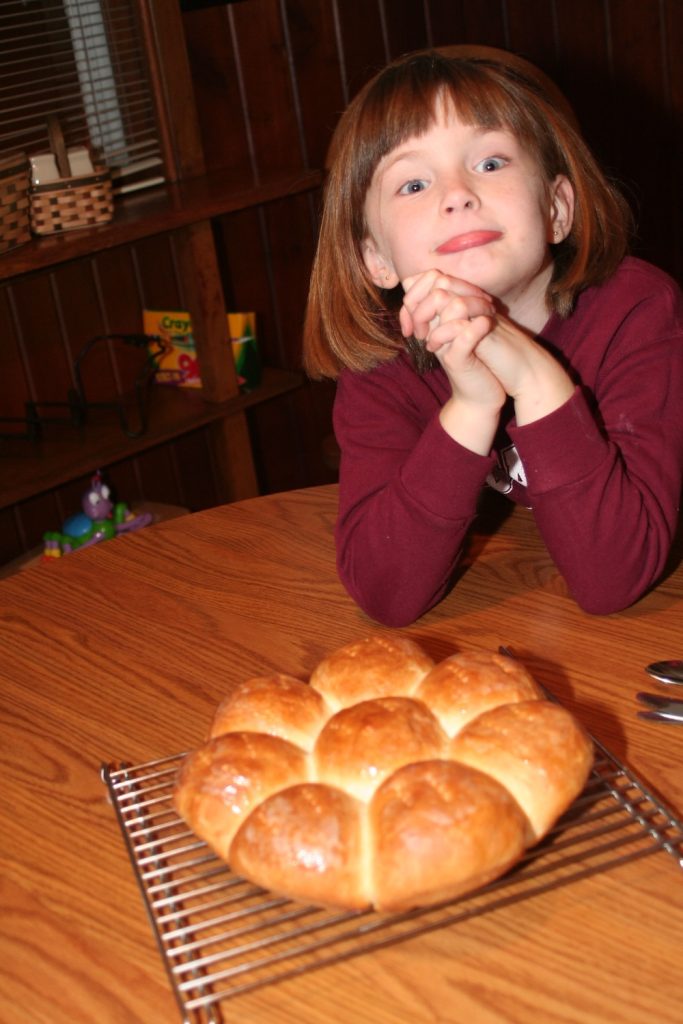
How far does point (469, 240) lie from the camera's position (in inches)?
42.8

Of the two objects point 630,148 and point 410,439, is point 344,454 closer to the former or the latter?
point 410,439

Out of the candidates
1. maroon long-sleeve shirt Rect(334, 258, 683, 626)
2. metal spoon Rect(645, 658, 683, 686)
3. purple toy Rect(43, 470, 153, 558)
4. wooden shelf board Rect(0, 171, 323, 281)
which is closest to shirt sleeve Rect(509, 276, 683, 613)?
maroon long-sleeve shirt Rect(334, 258, 683, 626)

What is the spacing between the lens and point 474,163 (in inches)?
44.8

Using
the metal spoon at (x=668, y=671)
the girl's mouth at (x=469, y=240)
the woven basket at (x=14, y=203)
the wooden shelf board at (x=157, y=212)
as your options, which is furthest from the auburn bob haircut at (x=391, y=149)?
the woven basket at (x=14, y=203)

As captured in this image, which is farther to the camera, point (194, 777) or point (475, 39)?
point (475, 39)

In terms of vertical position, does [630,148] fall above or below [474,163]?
below

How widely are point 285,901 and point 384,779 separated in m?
0.10

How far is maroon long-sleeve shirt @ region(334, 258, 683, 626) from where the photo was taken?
3.40ft

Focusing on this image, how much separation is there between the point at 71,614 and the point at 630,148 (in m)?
2.41

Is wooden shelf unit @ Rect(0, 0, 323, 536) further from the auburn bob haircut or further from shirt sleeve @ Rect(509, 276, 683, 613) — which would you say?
shirt sleeve @ Rect(509, 276, 683, 613)

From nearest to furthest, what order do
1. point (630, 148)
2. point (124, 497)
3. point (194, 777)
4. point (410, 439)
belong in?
point (194, 777) → point (410, 439) → point (124, 497) → point (630, 148)

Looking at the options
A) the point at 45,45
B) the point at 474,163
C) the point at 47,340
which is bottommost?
the point at 47,340

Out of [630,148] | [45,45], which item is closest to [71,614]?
[45,45]

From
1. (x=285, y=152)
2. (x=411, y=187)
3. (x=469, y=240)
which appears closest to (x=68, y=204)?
(x=285, y=152)
